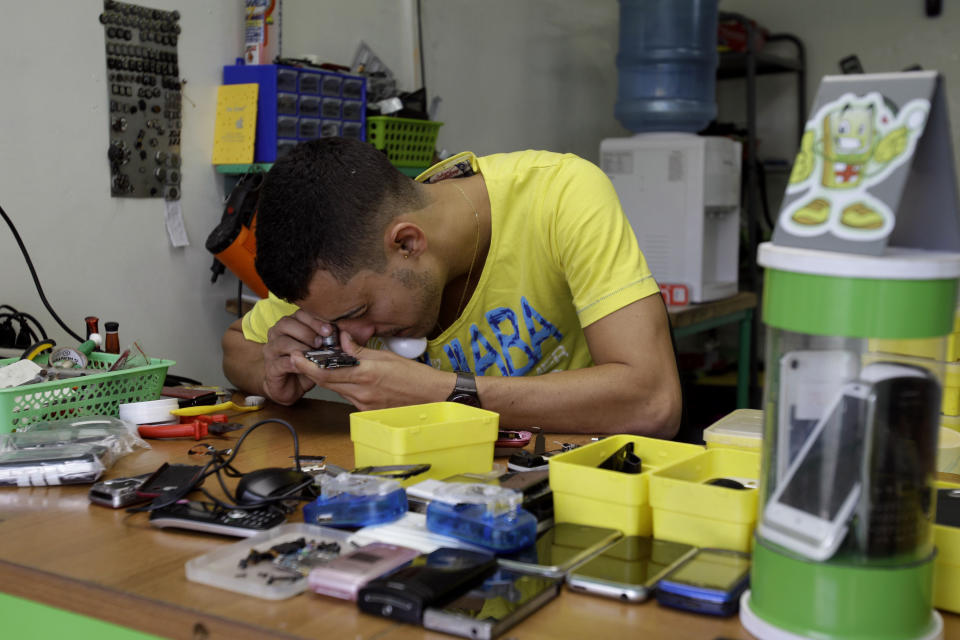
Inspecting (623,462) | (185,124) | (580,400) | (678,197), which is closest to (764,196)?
(678,197)

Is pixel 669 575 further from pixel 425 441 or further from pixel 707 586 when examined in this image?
pixel 425 441

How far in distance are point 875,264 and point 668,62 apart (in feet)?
11.1

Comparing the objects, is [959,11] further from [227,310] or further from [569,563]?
[569,563]

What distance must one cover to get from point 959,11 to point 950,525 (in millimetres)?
4196

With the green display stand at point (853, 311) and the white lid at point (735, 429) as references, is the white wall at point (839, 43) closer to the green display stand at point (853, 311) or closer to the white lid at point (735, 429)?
the white lid at point (735, 429)

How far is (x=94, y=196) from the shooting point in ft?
6.93

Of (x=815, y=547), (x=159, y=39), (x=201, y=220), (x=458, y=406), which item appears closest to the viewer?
(x=815, y=547)

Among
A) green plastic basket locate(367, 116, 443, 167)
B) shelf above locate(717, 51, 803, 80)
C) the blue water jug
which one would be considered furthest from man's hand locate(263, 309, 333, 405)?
shelf above locate(717, 51, 803, 80)

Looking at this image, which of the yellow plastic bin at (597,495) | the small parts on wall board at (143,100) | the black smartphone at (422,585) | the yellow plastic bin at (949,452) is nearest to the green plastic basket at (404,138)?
the small parts on wall board at (143,100)

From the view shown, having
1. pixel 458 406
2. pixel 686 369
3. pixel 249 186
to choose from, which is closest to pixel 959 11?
pixel 686 369

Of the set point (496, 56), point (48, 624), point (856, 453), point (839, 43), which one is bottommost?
point (48, 624)

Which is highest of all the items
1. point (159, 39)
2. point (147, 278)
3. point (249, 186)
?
point (159, 39)

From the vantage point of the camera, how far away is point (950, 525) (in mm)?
816

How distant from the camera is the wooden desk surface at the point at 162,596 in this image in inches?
28.1
